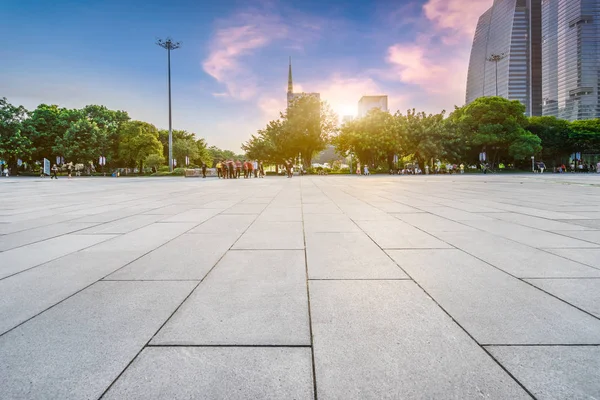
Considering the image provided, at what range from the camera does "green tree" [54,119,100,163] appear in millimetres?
52062

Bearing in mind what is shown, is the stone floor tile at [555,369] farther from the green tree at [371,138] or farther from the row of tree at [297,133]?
the row of tree at [297,133]

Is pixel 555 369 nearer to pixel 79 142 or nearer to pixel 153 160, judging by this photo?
pixel 153 160

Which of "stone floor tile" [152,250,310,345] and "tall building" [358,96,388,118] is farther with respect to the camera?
"tall building" [358,96,388,118]

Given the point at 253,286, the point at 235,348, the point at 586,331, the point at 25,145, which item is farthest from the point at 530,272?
the point at 25,145

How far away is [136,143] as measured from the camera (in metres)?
56.6

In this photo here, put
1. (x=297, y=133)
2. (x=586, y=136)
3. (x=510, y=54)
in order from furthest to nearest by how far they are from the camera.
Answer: (x=510, y=54), (x=586, y=136), (x=297, y=133)

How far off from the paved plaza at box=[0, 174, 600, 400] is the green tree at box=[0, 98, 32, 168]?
191 feet

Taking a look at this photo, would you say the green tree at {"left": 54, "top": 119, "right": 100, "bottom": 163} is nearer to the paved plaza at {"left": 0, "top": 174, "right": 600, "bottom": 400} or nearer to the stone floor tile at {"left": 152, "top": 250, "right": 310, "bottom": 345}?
the paved plaza at {"left": 0, "top": 174, "right": 600, "bottom": 400}

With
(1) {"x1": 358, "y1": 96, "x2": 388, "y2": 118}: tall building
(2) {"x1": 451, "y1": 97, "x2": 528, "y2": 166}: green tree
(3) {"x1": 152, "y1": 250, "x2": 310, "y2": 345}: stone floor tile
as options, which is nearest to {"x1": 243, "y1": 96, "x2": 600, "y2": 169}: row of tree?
(2) {"x1": 451, "y1": 97, "x2": 528, "y2": 166}: green tree

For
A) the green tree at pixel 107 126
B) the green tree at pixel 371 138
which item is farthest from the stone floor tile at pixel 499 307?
the green tree at pixel 107 126

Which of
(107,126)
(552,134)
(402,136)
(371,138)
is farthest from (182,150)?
(552,134)

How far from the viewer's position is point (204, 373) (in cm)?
166

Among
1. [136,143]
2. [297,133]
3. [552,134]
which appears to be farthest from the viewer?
[552,134]

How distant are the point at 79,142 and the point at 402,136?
4922 centimetres
